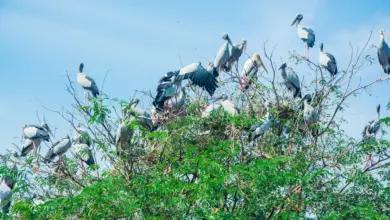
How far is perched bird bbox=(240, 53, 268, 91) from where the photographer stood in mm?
11625

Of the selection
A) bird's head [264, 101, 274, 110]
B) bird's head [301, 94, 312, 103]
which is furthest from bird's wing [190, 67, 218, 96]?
bird's head [301, 94, 312, 103]

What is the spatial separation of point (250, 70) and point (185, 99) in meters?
1.98

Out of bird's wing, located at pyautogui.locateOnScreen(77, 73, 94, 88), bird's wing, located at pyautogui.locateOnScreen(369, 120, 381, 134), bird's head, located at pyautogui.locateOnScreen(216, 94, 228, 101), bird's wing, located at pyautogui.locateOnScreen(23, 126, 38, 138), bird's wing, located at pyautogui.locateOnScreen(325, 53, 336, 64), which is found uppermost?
bird's wing, located at pyautogui.locateOnScreen(325, 53, 336, 64)

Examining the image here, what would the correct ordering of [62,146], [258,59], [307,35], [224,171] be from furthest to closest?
[307,35] < [258,59] < [62,146] < [224,171]

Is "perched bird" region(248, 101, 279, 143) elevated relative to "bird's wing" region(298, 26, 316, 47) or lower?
lower

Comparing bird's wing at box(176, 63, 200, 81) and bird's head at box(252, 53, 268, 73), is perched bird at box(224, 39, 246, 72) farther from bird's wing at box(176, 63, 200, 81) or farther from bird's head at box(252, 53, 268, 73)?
bird's wing at box(176, 63, 200, 81)

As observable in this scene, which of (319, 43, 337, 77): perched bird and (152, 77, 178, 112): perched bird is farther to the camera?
(319, 43, 337, 77): perched bird

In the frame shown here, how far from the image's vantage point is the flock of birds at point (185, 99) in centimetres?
1075

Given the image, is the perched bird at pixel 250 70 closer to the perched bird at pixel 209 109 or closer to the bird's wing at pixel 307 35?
the perched bird at pixel 209 109

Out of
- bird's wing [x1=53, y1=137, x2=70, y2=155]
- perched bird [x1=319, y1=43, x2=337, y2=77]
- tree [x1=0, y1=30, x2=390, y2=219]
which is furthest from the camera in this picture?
perched bird [x1=319, y1=43, x2=337, y2=77]

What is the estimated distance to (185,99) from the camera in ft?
37.7

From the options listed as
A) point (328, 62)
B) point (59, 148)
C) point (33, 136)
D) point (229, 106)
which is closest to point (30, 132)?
point (33, 136)

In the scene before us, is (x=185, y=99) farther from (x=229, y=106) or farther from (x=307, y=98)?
(x=307, y=98)

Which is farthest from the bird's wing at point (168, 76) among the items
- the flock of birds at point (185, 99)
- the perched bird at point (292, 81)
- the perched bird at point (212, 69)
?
the perched bird at point (292, 81)
